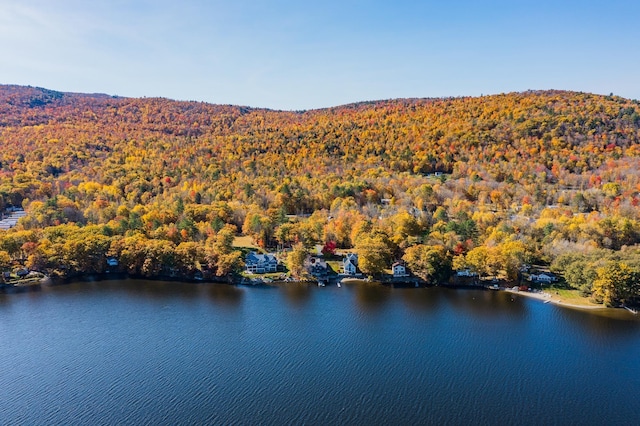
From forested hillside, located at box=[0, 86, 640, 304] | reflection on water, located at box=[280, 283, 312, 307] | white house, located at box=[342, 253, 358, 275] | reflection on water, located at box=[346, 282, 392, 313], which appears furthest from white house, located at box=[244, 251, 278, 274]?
reflection on water, located at box=[346, 282, 392, 313]

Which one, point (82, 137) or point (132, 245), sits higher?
point (82, 137)

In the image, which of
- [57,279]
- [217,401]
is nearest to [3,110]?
[57,279]

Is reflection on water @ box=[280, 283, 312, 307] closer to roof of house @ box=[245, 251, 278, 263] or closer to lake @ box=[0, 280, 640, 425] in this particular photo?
lake @ box=[0, 280, 640, 425]

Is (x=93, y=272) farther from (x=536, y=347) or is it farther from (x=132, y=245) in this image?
(x=536, y=347)

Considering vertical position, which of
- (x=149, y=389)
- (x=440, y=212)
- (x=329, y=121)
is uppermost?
(x=329, y=121)

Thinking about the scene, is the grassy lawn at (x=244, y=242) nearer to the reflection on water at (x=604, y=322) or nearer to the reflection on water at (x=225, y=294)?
the reflection on water at (x=225, y=294)

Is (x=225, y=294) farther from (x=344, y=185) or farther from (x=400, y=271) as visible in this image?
(x=344, y=185)

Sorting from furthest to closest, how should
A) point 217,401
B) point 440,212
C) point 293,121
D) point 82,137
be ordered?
point 293,121 < point 82,137 < point 440,212 < point 217,401

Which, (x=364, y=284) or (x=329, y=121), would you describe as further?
(x=329, y=121)

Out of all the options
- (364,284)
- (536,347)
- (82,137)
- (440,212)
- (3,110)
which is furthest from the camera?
(3,110)
